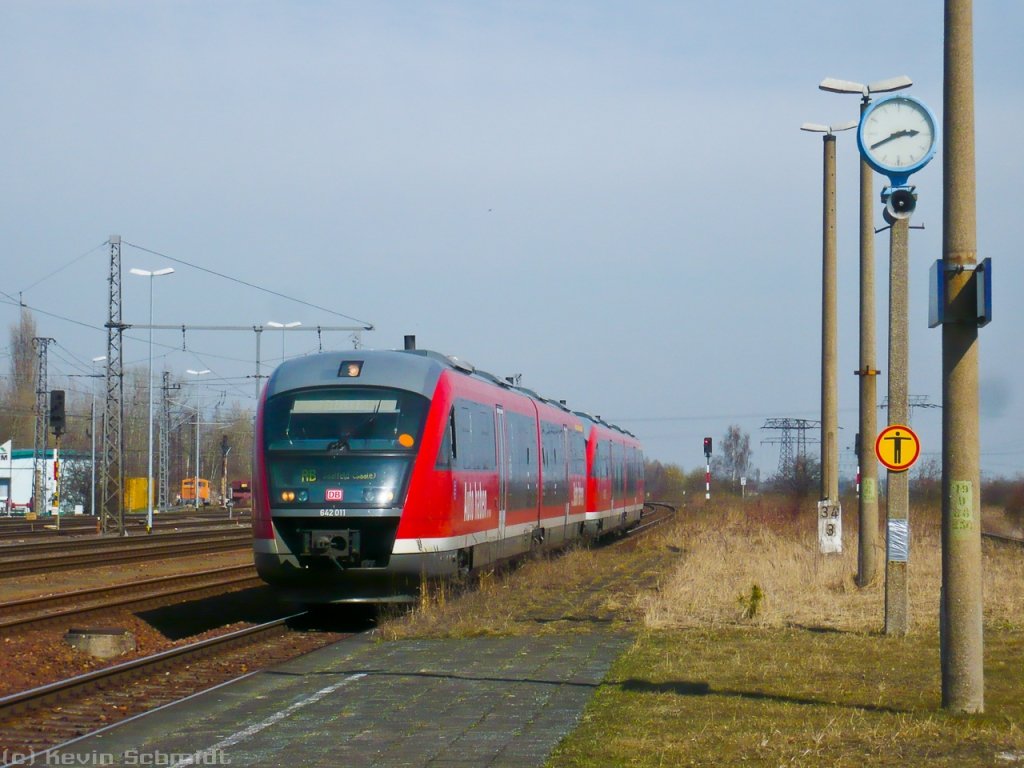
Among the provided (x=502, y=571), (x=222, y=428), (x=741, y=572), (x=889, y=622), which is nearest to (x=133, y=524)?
(x=502, y=571)

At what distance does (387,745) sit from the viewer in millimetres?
8273

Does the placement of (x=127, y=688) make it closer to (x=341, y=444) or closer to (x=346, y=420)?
(x=341, y=444)

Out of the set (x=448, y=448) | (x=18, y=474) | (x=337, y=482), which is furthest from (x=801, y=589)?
(x=18, y=474)

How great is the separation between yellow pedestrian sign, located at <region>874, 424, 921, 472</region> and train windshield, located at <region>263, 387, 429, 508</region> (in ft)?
17.8

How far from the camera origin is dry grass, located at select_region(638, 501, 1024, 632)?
14.6 meters

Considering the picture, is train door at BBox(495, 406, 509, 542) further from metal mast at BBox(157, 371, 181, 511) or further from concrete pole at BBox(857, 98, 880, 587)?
metal mast at BBox(157, 371, 181, 511)

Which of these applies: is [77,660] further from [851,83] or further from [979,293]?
[851,83]

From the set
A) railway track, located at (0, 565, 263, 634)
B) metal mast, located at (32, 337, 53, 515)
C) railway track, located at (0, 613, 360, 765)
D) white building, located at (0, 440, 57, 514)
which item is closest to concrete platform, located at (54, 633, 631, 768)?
railway track, located at (0, 613, 360, 765)

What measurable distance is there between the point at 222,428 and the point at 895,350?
102464 millimetres

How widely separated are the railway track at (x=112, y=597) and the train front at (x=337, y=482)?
2845 millimetres

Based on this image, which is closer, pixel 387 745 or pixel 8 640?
pixel 387 745

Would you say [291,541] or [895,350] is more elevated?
[895,350]

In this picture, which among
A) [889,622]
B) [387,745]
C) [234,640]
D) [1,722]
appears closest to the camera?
[387,745]

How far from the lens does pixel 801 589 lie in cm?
1753
